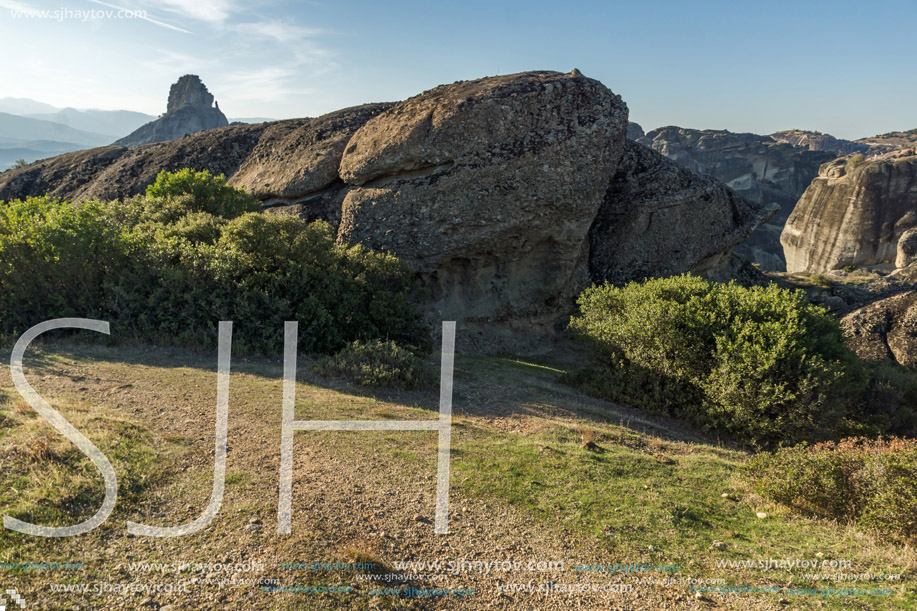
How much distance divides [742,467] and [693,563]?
3469 mm

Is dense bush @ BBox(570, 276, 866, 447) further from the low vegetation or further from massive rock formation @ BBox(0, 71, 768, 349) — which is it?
massive rock formation @ BBox(0, 71, 768, 349)

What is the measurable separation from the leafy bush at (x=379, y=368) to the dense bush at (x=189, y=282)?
62.4 inches

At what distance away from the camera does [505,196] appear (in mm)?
18797

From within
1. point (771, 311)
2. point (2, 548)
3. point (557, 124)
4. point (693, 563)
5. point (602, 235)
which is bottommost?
point (693, 563)

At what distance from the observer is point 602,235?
75.5 ft

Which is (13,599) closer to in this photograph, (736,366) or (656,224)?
(736,366)

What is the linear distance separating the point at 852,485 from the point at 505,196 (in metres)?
14.1

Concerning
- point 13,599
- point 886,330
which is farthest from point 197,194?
point 886,330

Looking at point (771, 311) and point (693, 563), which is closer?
point (693, 563)

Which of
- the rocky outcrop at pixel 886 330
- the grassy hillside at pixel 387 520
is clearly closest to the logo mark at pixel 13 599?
the grassy hillside at pixel 387 520

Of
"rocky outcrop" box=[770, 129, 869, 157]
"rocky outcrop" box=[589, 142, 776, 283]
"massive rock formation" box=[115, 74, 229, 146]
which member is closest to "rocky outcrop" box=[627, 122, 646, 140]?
"rocky outcrop" box=[770, 129, 869, 157]

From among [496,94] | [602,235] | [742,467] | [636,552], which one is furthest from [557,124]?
[636,552]

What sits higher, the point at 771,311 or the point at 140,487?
the point at 771,311

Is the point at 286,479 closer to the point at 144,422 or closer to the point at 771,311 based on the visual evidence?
the point at 144,422
